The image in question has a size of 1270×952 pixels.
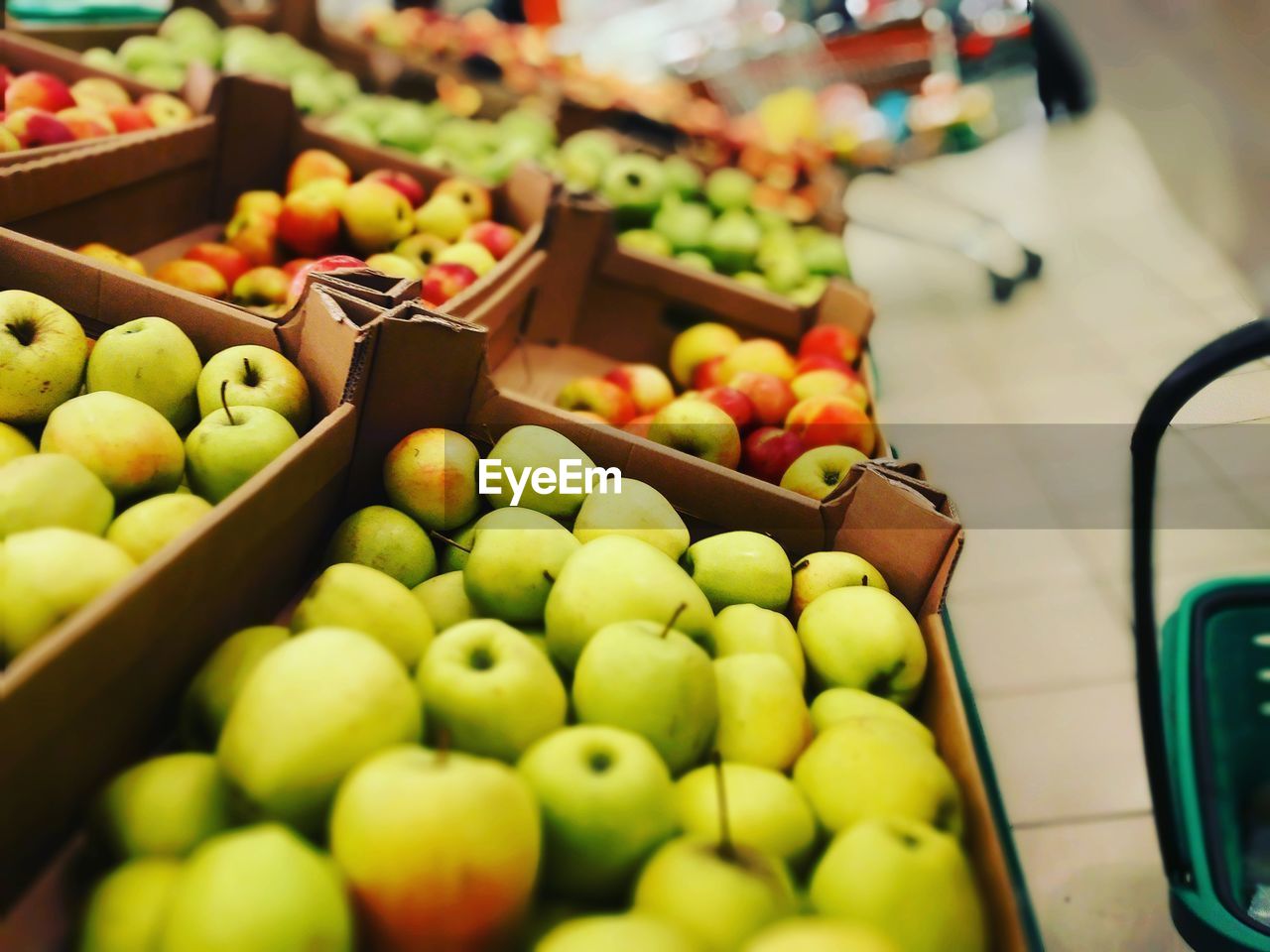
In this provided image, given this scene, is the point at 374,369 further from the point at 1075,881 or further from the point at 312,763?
the point at 1075,881

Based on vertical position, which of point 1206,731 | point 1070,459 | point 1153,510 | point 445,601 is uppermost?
point 1153,510

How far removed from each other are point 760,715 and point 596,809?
0.30m

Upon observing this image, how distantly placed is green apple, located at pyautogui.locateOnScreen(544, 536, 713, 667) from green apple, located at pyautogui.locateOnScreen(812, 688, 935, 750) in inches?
6.9

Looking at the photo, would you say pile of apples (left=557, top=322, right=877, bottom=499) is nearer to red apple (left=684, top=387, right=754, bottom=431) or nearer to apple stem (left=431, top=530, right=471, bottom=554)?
red apple (left=684, top=387, right=754, bottom=431)

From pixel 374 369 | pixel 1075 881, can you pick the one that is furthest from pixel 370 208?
pixel 1075 881

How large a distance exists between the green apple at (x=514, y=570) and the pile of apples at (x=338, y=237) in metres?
0.84

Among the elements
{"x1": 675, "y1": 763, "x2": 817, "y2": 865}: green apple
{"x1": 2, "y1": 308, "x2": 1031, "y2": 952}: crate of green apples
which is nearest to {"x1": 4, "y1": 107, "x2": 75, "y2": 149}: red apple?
{"x1": 2, "y1": 308, "x2": 1031, "y2": 952}: crate of green apples

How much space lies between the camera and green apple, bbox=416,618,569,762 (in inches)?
36.2

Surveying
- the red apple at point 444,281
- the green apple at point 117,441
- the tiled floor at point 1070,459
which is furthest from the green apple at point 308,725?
the tiled floor at point 1070,459

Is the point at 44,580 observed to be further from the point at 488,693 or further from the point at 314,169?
the point at 314,169

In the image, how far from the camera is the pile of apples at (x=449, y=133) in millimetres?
2760

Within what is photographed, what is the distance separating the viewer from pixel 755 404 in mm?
1893

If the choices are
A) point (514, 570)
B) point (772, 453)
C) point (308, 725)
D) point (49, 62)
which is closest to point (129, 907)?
point (308, 725)

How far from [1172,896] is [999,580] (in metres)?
1.28
